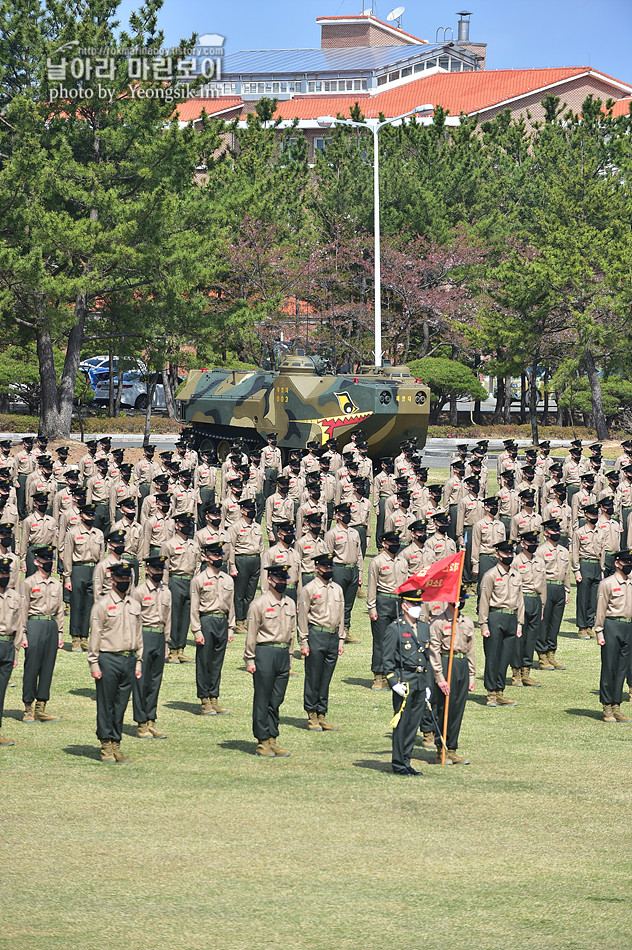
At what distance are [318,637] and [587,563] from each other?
6544mm

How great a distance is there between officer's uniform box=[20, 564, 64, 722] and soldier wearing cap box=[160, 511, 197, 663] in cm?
295

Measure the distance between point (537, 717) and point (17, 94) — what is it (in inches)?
1166

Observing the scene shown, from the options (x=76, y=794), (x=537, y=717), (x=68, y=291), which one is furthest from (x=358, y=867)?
(x=68, y=291)

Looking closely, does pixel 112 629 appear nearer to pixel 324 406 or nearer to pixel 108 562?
pixel 108 562

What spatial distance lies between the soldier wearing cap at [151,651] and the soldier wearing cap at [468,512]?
9221mm

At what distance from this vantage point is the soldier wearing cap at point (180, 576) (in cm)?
1603

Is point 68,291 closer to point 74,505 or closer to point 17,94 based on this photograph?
point 17,94

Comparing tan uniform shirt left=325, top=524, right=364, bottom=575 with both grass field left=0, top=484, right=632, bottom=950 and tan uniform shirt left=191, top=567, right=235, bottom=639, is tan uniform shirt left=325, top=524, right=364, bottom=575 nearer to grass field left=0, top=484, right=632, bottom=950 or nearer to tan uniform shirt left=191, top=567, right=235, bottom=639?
grass field left=0, top=484, right=632, bottom=950

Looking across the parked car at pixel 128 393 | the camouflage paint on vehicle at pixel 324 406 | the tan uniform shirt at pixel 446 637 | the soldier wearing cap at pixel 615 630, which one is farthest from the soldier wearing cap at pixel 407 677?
the parked car at pixel 128 393

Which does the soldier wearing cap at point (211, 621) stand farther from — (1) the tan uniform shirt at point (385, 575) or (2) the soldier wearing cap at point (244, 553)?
(2) the soldier wearing cap at point (244, 553)

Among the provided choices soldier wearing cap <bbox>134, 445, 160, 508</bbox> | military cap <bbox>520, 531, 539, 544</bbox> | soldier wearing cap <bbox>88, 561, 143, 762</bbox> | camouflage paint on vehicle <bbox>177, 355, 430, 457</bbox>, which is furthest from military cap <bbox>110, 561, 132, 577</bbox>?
camouflage paint on vehicle <bbox>177, 355, 430, 457</bbox>

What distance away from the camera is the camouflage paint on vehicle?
30.0 meters

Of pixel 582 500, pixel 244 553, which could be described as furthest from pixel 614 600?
pixel 582 500

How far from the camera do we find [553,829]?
1003 centimetres
